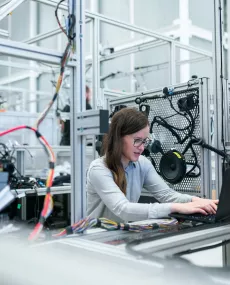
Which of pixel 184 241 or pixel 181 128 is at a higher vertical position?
pixel 181 128

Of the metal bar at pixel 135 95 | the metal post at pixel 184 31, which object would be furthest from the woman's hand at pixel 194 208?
the metal post at pixel 184 31

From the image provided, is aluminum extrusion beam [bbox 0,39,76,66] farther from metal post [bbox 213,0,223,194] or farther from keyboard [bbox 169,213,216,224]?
metal post [bbox 213,0,223,194]

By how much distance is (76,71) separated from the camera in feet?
2.84

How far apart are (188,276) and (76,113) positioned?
0.48 m

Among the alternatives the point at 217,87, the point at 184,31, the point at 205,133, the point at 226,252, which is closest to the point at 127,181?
the point at 205,133

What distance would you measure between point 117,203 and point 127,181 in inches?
10.3

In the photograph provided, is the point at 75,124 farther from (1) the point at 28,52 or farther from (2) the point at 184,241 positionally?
(2) the point at 184,241

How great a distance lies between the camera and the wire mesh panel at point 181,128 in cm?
Result: 160

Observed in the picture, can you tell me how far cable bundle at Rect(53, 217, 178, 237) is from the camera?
2.55 ft

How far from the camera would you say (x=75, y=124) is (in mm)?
857

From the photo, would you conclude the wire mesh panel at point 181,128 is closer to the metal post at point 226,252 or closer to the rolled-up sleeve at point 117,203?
the rolled-up sleeve at point 117,203

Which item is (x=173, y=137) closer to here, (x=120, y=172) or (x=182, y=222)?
(x=120, y=172)

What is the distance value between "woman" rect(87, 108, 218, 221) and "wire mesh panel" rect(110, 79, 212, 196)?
175 millimetres

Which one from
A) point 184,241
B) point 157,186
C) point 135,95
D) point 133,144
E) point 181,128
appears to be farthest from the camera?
point 135,95
